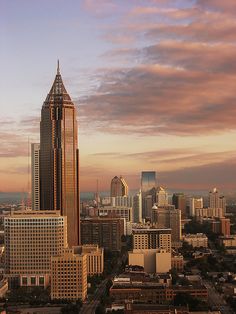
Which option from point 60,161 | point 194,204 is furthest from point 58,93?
point 194,204

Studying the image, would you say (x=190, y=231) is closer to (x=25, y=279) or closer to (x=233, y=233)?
(x=233, y=233)

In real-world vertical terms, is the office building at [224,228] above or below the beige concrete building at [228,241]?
above

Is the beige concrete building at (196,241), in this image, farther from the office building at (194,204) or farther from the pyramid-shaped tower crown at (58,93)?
the office building at (194,204)

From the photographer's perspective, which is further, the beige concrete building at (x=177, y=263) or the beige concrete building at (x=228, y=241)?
the beige concrete building at (x=228, y=241)

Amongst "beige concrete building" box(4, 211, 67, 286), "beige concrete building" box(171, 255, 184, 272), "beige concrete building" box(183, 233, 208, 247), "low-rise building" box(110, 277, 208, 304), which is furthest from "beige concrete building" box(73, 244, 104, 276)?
"beige concrete building" box(183, 233, 208, 247)

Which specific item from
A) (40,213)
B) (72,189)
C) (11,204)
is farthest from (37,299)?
(11,204)

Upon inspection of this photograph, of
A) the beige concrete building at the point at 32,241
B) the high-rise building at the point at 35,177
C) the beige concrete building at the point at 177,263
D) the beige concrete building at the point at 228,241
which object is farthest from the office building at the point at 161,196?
the beige concrete building at the point at 32,241

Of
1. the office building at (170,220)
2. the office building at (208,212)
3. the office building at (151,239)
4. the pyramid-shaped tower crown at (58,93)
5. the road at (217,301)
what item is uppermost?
the pyramid-shaped tower crown at (58,93)
